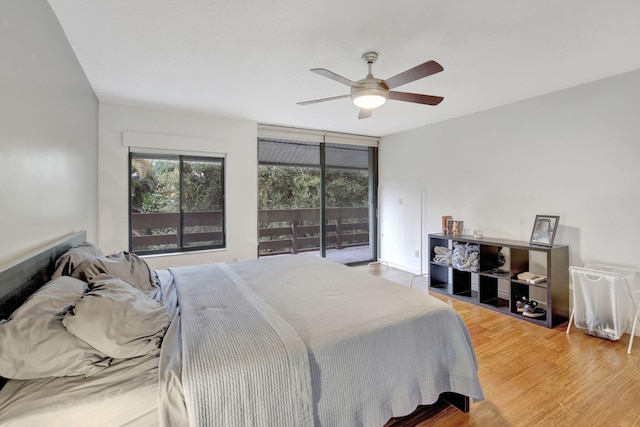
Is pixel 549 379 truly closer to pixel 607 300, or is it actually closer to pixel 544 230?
pixel 607 300

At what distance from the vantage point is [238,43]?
219 centimetres

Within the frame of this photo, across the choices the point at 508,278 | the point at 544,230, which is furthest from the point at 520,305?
the point at 544,230

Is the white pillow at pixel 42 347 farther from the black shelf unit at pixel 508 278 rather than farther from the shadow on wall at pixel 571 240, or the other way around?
the shadow on wall at pixel 571 240

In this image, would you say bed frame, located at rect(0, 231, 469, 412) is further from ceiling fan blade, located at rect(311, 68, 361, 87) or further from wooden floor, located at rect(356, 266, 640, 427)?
ceiling fan blade, located at rect(311, 68, 361, 87)

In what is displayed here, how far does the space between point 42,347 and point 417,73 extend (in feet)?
7.81

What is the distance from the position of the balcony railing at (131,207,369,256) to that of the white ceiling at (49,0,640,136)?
156 centimetres

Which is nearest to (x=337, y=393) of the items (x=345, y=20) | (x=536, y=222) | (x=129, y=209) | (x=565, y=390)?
(x=565, y=390)

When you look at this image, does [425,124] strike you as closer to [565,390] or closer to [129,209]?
[565,390]

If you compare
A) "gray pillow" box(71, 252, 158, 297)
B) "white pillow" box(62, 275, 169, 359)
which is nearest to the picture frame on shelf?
"gray pillow" box(71, 252, 158, 297)

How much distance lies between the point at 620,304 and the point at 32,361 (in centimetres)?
404

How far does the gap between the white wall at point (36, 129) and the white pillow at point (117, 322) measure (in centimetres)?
47

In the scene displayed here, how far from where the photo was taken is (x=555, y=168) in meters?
3.25

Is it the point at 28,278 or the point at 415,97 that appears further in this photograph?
the point at 415,97

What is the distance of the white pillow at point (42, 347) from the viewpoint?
39.1 inches
